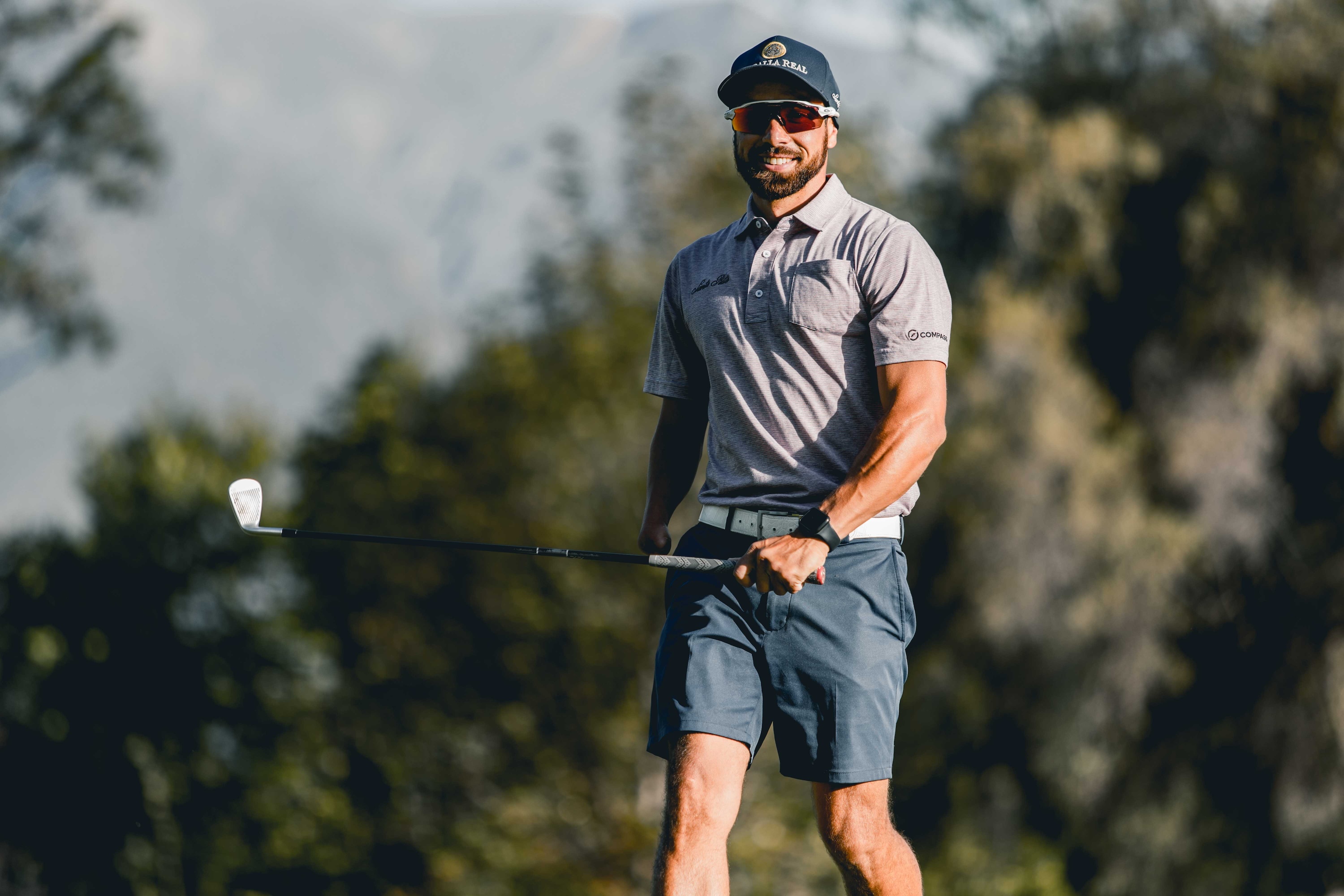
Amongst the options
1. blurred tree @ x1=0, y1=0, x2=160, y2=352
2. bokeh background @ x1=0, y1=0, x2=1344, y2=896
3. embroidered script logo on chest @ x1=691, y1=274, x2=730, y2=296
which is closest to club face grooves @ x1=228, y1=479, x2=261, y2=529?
embroidered script logo on chest @ x1=691, y1=274, x2=730, y2=296

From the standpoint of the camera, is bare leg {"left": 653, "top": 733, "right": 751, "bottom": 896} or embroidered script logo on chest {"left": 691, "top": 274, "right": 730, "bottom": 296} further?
embroidered script logo on chest {"left": 691, "top": 274, "right": 730, "bottom": 296}

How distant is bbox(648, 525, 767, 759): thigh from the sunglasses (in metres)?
0.91

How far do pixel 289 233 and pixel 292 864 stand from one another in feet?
377

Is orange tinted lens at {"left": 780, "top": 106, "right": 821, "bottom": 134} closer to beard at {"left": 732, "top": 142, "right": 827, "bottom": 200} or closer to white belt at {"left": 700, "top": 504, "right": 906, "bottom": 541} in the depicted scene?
beard at {"left": 732, "top": 142, "right": 827, "bottom": 200}

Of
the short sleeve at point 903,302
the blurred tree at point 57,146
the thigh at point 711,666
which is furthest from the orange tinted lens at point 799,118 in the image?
the blurred tree at point 57,146

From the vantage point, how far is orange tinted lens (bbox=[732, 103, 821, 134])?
3373mm

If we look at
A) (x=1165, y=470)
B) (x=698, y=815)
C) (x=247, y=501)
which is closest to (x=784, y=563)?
(x=698, y=815)

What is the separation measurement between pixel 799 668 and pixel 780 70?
4.30ft

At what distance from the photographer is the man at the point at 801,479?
3.24 m

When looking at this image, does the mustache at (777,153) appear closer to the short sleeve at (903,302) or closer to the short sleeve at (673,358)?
the short sleeve at (903,302)

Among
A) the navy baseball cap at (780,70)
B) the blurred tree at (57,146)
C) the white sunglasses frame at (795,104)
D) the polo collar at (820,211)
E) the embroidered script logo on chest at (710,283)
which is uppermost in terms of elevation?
the blurred tree at (57,146)

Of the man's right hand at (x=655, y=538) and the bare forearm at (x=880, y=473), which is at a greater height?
the bare forearm at (x=880, y=473)

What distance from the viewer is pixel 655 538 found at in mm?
3711

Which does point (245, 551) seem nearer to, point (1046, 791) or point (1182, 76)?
point (1046, 791)
